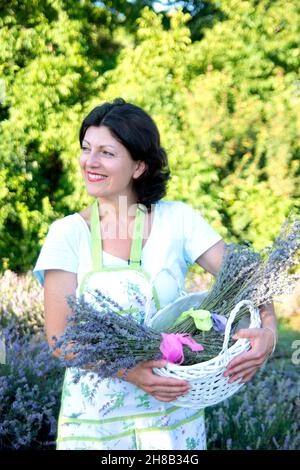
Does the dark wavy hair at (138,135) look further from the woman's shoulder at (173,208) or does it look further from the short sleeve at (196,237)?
the short sleeve at (196,237)

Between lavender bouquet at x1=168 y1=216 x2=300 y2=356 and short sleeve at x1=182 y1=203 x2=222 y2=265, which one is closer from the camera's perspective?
lavender bouquet at x1=168 y1=216 x2=300 y2=356

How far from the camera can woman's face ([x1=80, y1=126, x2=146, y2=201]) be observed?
1.83 metres

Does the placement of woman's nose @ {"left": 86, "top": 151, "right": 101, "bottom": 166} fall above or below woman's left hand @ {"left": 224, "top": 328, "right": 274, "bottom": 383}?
above

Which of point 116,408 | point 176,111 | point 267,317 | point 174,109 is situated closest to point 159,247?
point 267,317

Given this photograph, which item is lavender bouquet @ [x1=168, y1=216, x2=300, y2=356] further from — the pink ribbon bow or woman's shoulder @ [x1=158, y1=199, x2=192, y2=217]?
woman's shoulder @ [x1=158, y1=199, x2=192, y2=217]

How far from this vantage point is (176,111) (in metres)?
5.98

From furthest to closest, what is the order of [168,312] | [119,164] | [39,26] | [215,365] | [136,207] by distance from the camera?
[39,26] → [136,207] → [119,164] → [168,312] → [215,365]

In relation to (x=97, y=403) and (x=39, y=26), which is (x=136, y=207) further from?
(x=39, y=26)

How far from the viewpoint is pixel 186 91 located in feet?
20.0

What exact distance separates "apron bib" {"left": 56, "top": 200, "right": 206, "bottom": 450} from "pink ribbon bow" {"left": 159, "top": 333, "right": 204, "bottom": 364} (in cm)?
19

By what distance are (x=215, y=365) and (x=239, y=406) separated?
74.7 inches

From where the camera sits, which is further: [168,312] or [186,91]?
[186,91]

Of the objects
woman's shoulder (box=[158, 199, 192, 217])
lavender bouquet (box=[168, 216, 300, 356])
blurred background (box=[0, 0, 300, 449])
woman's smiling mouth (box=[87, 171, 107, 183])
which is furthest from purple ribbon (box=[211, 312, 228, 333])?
blurred background (box=[0, 0, 300, 449])
